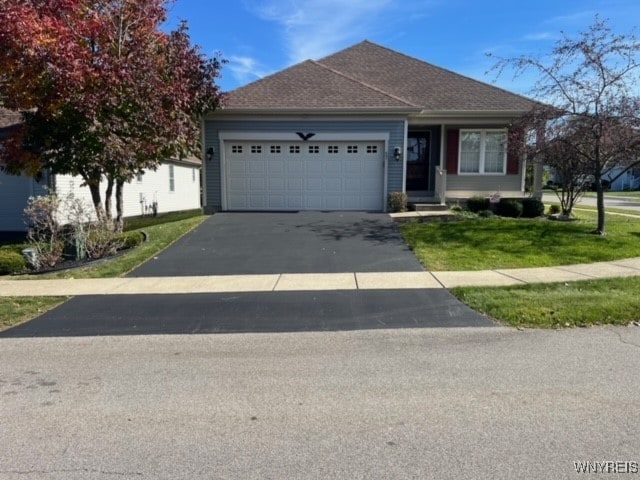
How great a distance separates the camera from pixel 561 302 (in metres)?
6.85

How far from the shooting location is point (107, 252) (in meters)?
11.4

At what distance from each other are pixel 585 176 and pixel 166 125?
13247 millimetres

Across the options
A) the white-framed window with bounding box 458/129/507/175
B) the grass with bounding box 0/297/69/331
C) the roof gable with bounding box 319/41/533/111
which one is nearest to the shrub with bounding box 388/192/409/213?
the white-framed window with bounding box 458/129/507/175

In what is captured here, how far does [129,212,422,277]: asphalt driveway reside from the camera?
9.76m

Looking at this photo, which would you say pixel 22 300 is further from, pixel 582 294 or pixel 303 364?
pixel 582 294

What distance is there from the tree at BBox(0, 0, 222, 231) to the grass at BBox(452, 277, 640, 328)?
9.15m

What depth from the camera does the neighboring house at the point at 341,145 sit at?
16406 mm

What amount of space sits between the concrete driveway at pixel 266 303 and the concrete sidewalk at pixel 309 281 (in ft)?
0.98

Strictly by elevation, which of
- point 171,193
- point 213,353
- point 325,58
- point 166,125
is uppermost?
point 325,58

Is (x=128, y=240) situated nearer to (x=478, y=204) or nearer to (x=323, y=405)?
(x=323, y=405)

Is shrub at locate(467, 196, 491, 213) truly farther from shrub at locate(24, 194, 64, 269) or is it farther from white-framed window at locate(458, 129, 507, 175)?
shrub at locate(24, 194, 64, 269)

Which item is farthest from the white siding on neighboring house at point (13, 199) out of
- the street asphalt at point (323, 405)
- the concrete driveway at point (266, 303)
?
the street asphalt at point (323, 405)

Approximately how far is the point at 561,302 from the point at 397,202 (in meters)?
9.76

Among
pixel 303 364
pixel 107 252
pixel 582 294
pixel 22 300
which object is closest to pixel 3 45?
pixel 107 252
